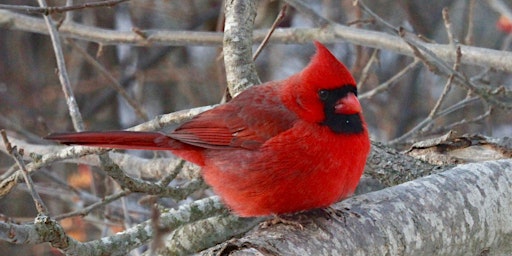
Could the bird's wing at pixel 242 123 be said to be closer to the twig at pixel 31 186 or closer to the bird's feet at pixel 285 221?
the bird's feet at pixel 285 221

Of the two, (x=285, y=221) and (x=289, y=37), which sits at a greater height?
(x=289, y=37)

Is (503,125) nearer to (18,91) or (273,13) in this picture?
(273,13)

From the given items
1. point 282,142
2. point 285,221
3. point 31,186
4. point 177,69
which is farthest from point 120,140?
point 177,69

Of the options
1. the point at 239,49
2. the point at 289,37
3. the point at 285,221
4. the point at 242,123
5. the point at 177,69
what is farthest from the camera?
the point at 177,69

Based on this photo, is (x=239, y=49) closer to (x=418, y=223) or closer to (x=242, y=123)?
(x=242, y=123)

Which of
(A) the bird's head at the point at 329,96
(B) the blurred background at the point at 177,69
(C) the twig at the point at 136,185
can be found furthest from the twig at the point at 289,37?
(B) the blurred background at the point at 177,69

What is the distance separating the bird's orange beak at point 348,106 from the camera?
2.75 metres

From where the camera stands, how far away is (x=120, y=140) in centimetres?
275

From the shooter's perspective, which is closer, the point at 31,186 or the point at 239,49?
the point at 31,186

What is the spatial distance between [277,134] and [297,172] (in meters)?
0.21

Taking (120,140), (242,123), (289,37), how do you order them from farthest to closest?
(289,37)
(242,123)
(120,140)

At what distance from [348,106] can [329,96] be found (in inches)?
3.3

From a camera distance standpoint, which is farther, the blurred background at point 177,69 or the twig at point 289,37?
the blurred background at point 177,69

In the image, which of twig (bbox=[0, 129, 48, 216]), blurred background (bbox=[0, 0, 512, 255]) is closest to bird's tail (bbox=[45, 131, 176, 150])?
twig (bbox=[0, 129, 48, 216])
